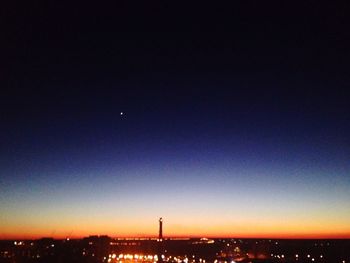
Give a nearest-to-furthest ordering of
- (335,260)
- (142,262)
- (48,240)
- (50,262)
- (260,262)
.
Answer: (50,262)
(260,262)
(142,262)
(335,260)
(48,240)

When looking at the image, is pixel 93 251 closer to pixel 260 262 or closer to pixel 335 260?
pixel 260 262

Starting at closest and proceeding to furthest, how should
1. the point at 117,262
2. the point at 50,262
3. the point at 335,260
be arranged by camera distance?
the point at 50,262 → the point at 117,262 → the point at 335,260

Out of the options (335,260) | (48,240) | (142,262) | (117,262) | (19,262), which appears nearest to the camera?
(19,262)

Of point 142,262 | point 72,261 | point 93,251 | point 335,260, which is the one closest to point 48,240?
point 93,251

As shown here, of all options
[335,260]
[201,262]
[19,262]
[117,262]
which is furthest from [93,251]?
[335,260]

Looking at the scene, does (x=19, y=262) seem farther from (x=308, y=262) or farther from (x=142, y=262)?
(x=308, y=262)

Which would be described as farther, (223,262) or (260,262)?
(223,262)

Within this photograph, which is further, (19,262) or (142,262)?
(142,262)

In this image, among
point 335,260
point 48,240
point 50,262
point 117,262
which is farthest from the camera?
point 48,240

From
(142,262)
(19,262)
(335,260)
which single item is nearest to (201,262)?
(142,262)
